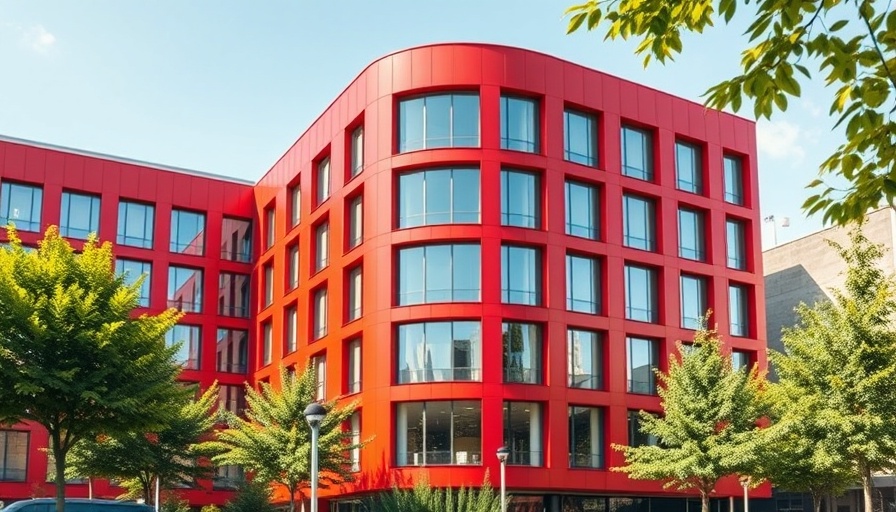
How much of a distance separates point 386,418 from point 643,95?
17763mm

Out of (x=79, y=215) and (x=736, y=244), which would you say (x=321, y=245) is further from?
(x=736, y=244)

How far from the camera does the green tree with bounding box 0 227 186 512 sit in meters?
26.3

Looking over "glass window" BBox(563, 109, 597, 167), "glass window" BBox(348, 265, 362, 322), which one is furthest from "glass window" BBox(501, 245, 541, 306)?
"glass window" BBox(348, 265, 362, 322)

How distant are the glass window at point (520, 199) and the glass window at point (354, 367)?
8.31 meters

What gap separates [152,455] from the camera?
42656 mm

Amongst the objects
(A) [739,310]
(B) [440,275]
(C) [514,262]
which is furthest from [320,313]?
(A) [739,310]

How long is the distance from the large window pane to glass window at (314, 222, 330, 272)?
11602 millimetres

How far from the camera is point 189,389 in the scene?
97.5 ft

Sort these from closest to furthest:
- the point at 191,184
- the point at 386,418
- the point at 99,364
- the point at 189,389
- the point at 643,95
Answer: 1. the point at 99,364
2. the point at 189,389
3. the point at 386,418
4. the point at 643,95
5. the point at 191,184

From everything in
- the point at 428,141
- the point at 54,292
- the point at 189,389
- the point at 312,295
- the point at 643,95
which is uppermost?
the point at 643,95

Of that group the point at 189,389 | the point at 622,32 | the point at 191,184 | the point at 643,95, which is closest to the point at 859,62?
the point at 622,32

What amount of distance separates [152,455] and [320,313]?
10155 mm

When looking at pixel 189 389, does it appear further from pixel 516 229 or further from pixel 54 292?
pixel 516 229

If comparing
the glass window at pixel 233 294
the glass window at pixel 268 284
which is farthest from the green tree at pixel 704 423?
the glass window at pixel 233 294
